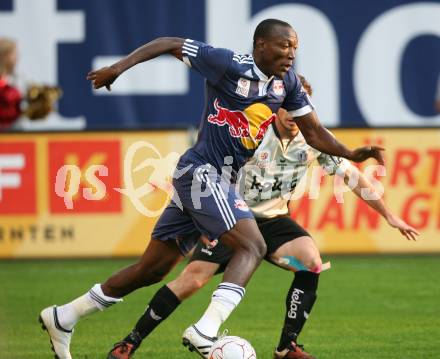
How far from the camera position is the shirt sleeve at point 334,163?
26.2 feet

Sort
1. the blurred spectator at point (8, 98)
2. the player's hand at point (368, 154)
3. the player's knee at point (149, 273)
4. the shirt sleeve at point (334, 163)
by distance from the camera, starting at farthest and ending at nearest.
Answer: the blurred spectator at point (8, 98) < the shirt sleeve at point (334, 163) < the player's knee at point (149, 273) < the player's hand at point (368, 154)

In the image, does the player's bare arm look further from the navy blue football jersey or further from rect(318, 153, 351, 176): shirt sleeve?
rect(318, 153, 351, 176): shirt sleeve

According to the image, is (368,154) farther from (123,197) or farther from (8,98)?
(8,98)

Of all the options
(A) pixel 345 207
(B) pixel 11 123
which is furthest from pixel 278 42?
(B) pixel 11 123

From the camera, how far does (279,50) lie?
271 inches

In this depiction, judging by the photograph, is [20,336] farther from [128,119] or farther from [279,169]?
[128,119]

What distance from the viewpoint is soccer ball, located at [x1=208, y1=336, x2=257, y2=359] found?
6.52m

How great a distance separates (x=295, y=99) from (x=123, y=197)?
19.7 feet

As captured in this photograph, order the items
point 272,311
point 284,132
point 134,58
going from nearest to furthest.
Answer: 1. point 134,58
2. point 284,132
3. point 272,311

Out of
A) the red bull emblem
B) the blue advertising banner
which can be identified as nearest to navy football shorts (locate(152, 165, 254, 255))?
the red bull emblem

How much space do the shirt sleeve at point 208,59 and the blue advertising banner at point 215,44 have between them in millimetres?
9287

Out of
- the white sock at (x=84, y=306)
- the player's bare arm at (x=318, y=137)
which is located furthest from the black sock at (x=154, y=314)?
the player's bare arm at (x=318, y=137)

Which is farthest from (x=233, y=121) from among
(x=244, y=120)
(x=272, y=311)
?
(x=272, y=311)

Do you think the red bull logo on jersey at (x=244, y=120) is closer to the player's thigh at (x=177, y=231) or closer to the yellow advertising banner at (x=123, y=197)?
the player's thigh at (x=177, y=231)
